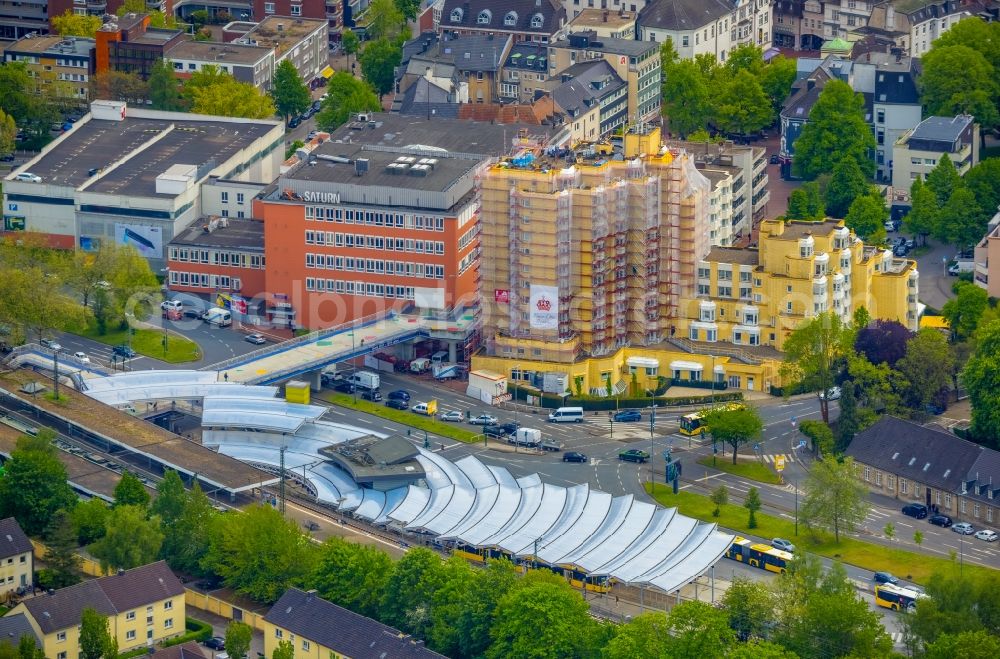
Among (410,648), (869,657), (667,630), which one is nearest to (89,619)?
(410,648)

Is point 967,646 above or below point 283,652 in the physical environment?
above

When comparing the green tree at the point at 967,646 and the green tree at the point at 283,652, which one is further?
the green tree at the point at 283,652

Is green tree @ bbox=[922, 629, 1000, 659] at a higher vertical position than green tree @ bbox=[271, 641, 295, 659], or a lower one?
higher

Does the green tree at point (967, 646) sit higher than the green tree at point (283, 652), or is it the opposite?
the green tree at point (967, 646)

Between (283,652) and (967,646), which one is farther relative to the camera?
(283,652)

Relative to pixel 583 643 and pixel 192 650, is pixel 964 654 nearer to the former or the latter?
pixel 583 643

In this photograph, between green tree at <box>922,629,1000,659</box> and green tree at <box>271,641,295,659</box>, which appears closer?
green tree at <box>922,629,1000,659</box>

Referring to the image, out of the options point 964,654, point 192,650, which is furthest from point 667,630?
point 192,650
